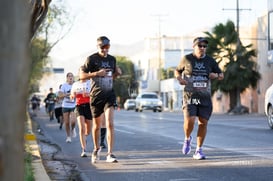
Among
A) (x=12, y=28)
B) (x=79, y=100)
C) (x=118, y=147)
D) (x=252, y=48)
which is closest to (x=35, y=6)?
(x=79, y=100)

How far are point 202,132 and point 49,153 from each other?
3.64 meters

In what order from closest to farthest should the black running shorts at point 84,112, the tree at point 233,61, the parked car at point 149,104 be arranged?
the black running shorts at point 84,112
the tree at point 233,61
the parked car at point 149,104

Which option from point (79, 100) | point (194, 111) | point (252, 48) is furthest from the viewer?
point (252, 48)

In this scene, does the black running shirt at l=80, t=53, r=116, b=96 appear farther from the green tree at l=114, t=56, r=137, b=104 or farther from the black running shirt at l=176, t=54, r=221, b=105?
the green tree at l=114, t=56, r=137, b=104

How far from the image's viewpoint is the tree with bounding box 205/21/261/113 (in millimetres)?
43969

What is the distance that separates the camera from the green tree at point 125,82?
342 ft

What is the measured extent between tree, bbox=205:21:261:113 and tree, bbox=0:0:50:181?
41.7 meters

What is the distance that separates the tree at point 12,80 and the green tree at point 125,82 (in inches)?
3773

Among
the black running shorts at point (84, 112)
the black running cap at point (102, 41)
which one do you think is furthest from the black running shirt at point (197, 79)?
the black running shorts at point (84, 112)

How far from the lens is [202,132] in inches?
388

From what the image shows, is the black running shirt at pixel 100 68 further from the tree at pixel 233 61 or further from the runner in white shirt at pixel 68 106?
the tree at pixel 233 61

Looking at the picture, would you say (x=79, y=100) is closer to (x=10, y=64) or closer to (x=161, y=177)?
(x=161, y=177)

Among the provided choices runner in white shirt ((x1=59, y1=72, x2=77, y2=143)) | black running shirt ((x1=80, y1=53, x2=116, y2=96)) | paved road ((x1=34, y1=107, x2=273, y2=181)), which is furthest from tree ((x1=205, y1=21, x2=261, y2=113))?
black running shirt ((x1=80, y1=53, x2=116, y2=96))

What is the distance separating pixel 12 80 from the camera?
2586 mm
